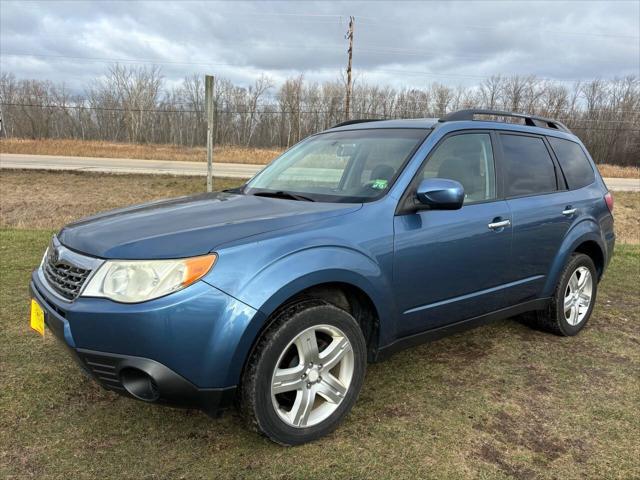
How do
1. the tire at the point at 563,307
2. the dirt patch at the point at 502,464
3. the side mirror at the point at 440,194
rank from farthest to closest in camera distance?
the tire at the point at 563,307 → the side mirror at the point at 440,194 → the dirt patch at the point at 502,464

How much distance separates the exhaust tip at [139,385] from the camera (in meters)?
2.18

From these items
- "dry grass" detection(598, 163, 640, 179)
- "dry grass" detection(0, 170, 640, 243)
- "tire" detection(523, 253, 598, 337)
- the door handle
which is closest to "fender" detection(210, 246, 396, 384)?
the door handle

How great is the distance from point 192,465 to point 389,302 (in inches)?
51.7

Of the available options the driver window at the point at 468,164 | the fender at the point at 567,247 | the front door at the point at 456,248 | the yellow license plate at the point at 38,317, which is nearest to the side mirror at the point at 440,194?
the front door at the point at 456,248

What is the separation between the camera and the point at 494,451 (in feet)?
8.35

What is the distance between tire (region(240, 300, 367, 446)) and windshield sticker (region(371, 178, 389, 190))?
85 cm

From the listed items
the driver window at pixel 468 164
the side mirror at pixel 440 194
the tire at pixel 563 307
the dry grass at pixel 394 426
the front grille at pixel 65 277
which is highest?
the driver window at pixel 468 164

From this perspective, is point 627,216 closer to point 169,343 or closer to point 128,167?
point 169,343

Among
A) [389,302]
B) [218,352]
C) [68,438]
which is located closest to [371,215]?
[389,302]

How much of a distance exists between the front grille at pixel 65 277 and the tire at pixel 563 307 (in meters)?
3.49

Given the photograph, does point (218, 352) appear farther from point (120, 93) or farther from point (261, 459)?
point (120, 93)

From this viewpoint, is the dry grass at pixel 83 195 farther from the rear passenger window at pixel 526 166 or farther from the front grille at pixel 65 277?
the rear passenger window at pixel 526 166

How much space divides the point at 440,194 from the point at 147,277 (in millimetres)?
1631

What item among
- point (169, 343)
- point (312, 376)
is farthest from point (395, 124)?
point (169, 343)
